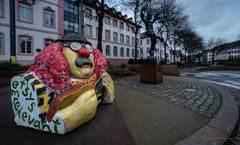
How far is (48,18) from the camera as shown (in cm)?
2122

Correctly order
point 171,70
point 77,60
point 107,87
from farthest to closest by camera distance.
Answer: point 171,70, point 107,87, point 77,60

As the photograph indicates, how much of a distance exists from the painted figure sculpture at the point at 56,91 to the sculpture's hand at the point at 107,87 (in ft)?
2.66

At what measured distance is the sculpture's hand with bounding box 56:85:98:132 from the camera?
253cm

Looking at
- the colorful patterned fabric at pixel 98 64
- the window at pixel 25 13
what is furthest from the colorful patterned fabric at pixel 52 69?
the window at pixel 25 13

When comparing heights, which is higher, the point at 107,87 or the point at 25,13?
the point at 25,13

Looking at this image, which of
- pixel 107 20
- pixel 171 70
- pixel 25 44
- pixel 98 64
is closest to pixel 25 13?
pixel 25 44

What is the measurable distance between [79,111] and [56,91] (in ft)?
2.26

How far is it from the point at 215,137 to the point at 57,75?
3332 millimetres

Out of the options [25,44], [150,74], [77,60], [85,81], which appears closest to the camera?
[77,60]

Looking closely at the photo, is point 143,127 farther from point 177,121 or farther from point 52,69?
point 52,69

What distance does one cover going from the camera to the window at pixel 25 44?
726 inches

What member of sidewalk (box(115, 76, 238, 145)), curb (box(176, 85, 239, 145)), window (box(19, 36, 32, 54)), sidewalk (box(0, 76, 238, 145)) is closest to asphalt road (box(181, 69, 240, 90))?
sidewalk (box(115, 76, 238, 145))

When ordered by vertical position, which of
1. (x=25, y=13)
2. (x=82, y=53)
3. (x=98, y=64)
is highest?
(x=25, y=13)

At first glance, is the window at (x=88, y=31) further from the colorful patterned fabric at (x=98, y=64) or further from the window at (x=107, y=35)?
the colorful patterned fabric at (x=98, y=64)
